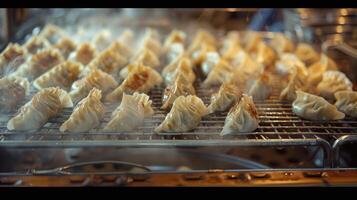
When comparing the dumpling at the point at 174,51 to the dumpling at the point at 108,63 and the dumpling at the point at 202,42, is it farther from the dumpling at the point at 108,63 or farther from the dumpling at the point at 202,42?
the dumpling at the point at 108,63

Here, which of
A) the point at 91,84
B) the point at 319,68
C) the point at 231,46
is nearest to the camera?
the point at 91,84

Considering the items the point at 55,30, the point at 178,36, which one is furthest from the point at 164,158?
the point at 55,30

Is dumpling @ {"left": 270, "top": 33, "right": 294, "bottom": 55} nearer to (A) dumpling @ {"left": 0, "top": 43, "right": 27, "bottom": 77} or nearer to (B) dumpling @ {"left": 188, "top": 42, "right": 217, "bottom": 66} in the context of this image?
(B) dumpling @ {"left": 188, "top": 42, "right": 217, "bottom": 66}

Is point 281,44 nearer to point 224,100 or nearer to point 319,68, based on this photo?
point 319,68

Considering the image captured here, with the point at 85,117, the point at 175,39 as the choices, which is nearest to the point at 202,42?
the point at 175,39
